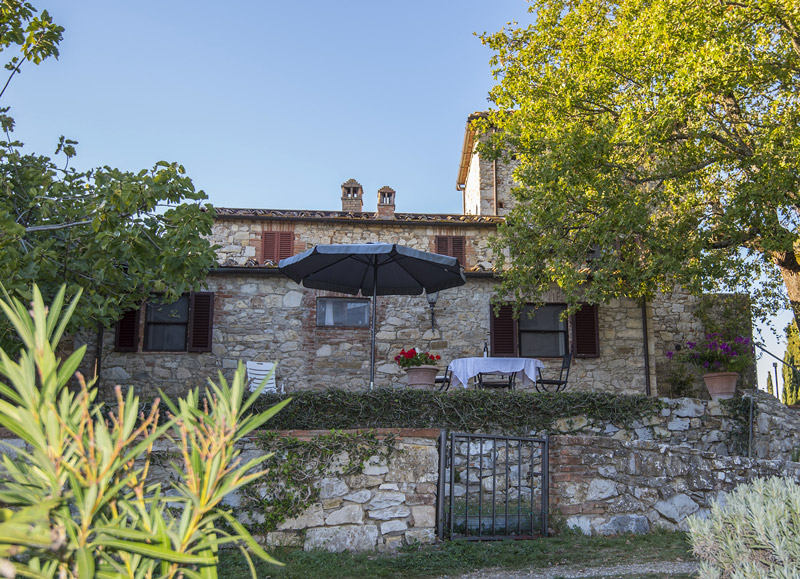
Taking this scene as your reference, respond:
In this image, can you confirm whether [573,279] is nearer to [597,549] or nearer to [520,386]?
[520,386]

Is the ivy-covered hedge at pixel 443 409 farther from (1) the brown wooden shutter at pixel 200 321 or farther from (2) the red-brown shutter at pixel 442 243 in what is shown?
(2) the red-brown shutter at pixel 442 243

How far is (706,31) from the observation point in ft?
34.8

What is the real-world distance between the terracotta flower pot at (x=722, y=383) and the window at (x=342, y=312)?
6.07m

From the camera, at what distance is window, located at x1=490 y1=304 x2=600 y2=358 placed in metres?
13.0

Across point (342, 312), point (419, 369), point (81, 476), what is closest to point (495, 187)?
point (342, 312)

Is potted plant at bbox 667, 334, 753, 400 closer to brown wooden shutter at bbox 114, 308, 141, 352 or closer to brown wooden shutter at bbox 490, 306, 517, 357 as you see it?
brown wooden shutter at bbox 490, 306, 517, 357

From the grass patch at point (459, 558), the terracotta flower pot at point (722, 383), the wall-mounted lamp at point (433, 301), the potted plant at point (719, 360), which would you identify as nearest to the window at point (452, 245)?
the wall-mounted lamp at point (433, 301)

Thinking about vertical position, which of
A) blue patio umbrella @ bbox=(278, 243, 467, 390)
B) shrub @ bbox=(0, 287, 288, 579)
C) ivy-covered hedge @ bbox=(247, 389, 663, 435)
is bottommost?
ivy-covered hedge @ bbox=(247, 389, 663, 435)

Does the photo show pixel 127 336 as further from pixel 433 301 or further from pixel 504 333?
pixel 504 333

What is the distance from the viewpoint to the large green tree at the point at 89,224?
7.02 metres

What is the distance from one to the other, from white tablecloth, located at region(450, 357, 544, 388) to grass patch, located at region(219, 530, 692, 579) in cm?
324

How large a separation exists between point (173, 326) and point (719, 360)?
9.90 metres

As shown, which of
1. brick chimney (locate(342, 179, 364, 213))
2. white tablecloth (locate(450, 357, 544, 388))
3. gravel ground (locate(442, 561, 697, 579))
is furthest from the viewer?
brick chimney (locate(342, 179, 364, 213))

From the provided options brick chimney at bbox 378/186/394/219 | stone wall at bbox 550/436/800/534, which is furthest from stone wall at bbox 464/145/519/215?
stone wall at bbox 550/436/800/534
